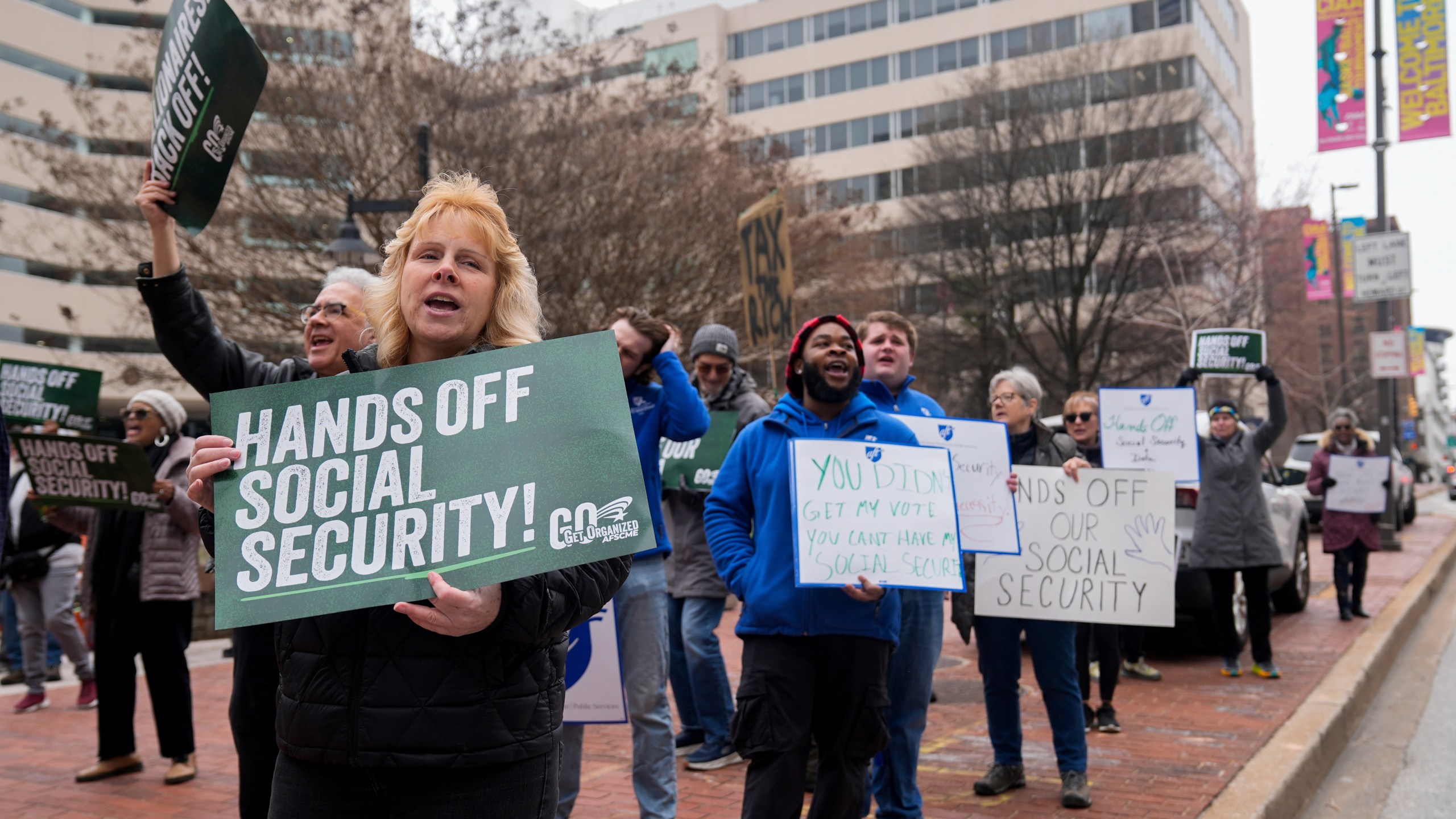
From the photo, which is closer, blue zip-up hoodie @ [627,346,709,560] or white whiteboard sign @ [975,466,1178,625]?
blue zip-up hoodie @ [627,346,709,560]

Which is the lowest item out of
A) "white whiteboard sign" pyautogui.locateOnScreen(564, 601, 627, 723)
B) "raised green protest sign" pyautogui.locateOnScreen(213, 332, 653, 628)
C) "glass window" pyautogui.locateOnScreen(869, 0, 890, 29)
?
"white whiteboard sign" pyautogui.locateOnScreen(564, 601, 627, 723)

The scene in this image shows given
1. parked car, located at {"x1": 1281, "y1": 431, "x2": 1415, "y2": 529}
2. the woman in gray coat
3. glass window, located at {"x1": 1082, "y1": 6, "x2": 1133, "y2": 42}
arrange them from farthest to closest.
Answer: glass window, located at {"x1": 1082, "y1": 6, "x2": 1133, "y2": 42} → parked car, located at {"x1": 1281, "y1": 431, "x2": 1415, "y2": 529} → the woman in gray coat

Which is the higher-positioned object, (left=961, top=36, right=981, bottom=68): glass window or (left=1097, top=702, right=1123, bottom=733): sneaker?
(left=961, top=36, right=981, bottom=68): glass window

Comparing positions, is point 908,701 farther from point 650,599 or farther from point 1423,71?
point 1423,71

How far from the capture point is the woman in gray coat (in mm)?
8188

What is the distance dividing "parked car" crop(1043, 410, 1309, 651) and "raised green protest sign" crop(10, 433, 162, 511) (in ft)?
19.5

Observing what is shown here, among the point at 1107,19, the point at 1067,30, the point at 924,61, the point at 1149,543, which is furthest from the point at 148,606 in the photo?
the point at 924,61

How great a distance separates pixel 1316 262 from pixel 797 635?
32634 millimetres

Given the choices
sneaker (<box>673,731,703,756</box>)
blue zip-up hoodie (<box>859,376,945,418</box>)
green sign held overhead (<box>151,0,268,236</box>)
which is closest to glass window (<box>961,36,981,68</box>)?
sneaker (<box>673,731,703,756</box>)

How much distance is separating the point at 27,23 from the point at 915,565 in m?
47.7

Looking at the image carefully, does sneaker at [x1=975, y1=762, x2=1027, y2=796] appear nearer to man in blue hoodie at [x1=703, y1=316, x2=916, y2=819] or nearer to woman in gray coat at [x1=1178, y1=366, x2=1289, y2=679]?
man in blue hoodie at [x1=703, y1=316, x2=916, y2=819]

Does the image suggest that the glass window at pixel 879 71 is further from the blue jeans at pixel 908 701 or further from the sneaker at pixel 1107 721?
the blue jeans at pixel 908 701

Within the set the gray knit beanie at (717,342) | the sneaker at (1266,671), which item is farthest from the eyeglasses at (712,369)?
the sneaker at (1266,671)

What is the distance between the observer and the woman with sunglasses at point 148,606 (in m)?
5.77
